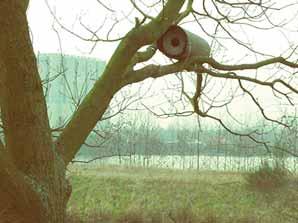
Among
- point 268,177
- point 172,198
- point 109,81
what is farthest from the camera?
point 268,177

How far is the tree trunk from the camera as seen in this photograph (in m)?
3.12

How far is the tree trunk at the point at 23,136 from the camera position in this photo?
10.2 feet

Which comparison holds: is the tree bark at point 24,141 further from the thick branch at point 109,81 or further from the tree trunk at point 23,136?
the thick branch at point 109,81

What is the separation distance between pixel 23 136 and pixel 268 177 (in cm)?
992

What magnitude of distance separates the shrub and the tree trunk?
949 centimetres

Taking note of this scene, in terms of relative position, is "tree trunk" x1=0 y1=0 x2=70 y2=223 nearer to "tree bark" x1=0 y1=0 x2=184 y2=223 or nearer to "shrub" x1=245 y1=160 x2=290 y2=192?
"tree bark" x1=0 y1=0 x2=184 y2=223

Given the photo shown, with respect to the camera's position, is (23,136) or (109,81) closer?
(23,136)

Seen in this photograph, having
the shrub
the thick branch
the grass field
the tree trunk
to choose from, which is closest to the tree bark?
the tree trunk

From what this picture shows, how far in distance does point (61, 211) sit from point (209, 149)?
46.7 ft

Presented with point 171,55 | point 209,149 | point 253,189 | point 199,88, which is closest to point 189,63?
point 171,55

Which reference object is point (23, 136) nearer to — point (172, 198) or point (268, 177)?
point (172, 198)

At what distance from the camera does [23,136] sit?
3.23 metres

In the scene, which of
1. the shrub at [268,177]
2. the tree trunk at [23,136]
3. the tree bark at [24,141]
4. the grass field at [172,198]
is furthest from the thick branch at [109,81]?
the shrub at [268,177]

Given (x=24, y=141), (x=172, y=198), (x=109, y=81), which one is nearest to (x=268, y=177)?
(x=172, y=198)
